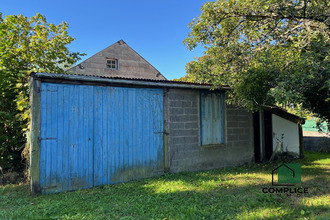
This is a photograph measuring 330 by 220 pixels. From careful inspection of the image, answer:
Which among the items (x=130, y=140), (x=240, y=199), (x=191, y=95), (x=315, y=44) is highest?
(x=315, y=44)

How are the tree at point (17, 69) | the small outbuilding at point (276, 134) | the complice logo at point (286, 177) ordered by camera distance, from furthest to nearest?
the small outbuilding at point (276, 134)
the tree at point (17, 69)
the complice logo at point (286, 177)

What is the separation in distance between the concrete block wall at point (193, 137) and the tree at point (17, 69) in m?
3.97

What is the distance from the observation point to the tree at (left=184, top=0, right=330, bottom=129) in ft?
16.0

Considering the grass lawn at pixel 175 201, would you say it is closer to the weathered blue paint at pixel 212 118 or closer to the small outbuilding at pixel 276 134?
the weathered blue paint at pixel 212 118

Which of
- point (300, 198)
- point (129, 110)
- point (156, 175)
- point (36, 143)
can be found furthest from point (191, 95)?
point (36, 143)

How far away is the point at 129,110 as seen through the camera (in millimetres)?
6078

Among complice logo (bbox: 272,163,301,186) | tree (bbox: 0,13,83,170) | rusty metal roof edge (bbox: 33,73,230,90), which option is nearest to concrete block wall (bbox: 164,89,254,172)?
rusty metal roof edge (bbox: 33,73,230,90)

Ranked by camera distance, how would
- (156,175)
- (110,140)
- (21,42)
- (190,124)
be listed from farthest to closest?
1. (21,42)
2. (190,124)
3. (156,175)
4. (110,140)

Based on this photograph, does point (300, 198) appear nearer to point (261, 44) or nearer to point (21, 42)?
point (261, 44)

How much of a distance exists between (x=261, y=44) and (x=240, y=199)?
439cm

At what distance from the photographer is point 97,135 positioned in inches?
221

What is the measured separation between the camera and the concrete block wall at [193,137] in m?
6.72

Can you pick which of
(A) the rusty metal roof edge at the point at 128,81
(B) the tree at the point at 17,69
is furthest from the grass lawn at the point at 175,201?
(A) the rusty metal roof edge at the point at 128,81

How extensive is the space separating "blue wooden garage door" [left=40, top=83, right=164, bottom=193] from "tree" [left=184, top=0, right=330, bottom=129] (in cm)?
Result: 224
